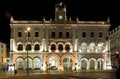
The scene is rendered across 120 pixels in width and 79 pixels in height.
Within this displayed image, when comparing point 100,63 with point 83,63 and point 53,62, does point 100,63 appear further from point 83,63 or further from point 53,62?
point 53,62

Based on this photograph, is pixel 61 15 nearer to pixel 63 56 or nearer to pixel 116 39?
pixel 63 56

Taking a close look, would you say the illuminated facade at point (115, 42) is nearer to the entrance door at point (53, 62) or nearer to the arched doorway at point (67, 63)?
the arched doorway at point (67, 63)

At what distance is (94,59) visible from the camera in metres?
90.2

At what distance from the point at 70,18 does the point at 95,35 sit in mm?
8116

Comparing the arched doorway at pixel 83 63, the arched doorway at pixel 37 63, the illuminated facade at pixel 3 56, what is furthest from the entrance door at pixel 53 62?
the illuminated facade at pixel 3 56

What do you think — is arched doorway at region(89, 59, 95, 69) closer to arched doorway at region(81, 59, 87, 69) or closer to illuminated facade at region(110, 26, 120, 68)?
arched doorway at region(81, 59, 87, 69)

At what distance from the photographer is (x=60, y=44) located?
90.1m

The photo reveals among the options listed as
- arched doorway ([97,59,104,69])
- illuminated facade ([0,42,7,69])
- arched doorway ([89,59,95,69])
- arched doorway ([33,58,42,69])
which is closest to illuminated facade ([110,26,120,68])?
arched doorway ([97,59,104,69])

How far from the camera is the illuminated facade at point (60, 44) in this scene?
292 feet

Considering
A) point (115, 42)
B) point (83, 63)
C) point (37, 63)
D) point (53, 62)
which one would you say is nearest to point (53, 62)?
point (53, 62)

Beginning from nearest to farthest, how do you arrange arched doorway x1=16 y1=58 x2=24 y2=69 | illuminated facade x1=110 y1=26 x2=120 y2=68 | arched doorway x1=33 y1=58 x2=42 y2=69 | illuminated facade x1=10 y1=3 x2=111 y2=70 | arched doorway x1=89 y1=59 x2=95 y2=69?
arched doorway x1=16 y1=58 x2=24 y2=69
arched doorway x1=33 y1=58 x2=42 y2=69
illuminated facade x1=10 y1=3 x2=111 y2=70
arched doorway x1=89 y1=59 x2=95 y2=69
illuminated facade x1=110 y1=26 x2=120 y2=68

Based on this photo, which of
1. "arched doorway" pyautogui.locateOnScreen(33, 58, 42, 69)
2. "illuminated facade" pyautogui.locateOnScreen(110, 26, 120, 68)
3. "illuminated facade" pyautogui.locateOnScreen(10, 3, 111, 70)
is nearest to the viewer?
"arched doorway" pyautogui.locateOnScreen(33, 58, 42, 69)

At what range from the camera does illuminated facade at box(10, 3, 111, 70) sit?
3501 inches

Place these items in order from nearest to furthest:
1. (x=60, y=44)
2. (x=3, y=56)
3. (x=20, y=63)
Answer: (x=20, y=63), (x=60, y=44), (x=3, y=56)
